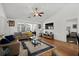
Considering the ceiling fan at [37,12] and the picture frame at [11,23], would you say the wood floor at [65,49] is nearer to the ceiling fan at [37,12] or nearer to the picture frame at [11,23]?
the ceiling fan at [37,12]

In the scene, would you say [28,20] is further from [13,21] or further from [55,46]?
[55,46]

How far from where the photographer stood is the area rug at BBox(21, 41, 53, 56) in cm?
254

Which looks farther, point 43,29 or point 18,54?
point 43,29

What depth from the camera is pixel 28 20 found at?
269 cm

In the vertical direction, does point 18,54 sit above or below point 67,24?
below

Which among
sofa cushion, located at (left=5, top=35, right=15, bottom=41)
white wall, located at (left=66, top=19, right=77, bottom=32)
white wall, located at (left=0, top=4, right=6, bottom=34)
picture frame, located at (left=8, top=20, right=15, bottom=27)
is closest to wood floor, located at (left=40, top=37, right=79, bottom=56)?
white wall, located at (left=66, top=19, right=77, bottom=32)

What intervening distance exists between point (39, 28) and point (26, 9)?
21.3 inches

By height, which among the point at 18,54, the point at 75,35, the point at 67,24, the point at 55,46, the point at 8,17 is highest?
the point at 8,17

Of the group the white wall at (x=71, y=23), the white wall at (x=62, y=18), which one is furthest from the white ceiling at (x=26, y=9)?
the white wall at (x=71, y=23)

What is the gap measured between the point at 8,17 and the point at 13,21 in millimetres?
144

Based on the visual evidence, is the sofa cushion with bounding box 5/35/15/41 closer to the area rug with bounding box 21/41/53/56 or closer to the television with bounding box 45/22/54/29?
the area rug with bounding box 21/41/53/56

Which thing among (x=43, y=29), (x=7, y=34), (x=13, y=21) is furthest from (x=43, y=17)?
(x=7, y=34)

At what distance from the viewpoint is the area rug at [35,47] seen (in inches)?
100

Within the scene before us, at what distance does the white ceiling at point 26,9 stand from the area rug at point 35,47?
0.58 metres
